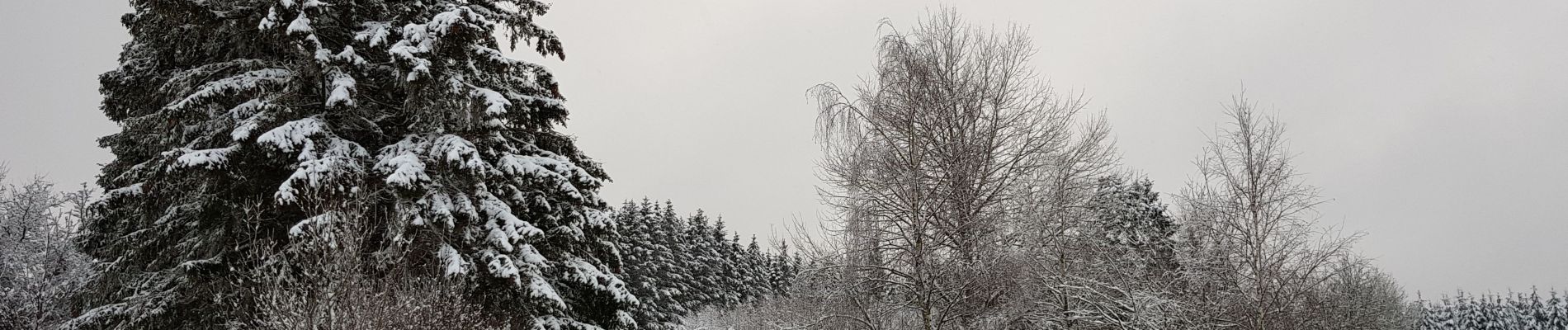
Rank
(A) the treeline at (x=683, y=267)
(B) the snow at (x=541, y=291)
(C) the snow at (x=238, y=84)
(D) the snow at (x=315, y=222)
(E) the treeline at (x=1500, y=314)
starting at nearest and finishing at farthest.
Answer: (D) the snow at (x=315, y=222) → (C) the snow at (x=238, y=84) → (B) the snow at (x=541, y=291) → (A) the treeline at (x=683, y=267) → (E) the treeline at (x=1500, y=314)

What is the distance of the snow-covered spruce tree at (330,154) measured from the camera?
8812mm

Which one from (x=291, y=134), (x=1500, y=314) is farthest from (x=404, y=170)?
(x=1500, y=314)

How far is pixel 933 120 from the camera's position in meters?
8.34

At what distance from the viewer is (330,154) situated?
8977mm

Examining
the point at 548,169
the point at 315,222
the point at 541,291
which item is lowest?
the point at 541,291

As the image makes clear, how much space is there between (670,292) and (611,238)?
2088 centimetres

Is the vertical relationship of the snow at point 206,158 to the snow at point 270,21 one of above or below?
below

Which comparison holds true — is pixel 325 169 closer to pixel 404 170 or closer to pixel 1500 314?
pixel 404 170

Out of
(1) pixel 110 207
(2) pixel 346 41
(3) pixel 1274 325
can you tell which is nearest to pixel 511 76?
(2) pixel 346 41

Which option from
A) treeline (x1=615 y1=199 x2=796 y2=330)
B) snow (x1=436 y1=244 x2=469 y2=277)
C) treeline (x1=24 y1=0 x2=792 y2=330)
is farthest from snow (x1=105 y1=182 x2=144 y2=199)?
treeline (x1=615 y1=199 x2=796 y2=330)

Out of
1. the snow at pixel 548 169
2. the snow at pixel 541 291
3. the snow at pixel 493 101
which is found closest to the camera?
the snow at pixel 493 101

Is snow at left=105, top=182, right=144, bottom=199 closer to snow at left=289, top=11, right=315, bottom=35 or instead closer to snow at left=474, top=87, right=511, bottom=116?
snow at left=289, top=11, right=315, bottom=35

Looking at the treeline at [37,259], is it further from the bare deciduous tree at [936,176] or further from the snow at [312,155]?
the bare deciduous tree at [936,176]

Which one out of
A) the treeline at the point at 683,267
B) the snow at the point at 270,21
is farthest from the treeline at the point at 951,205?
the treeline at the point at 683,267
